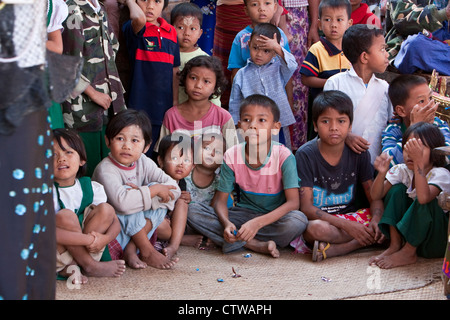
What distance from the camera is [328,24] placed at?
422 cm

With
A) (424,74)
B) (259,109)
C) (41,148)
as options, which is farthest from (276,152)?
(41,148)

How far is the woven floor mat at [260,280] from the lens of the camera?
8.63 ft

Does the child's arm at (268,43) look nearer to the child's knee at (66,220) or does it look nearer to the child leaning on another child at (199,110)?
the child leaning on another child at (199,110)

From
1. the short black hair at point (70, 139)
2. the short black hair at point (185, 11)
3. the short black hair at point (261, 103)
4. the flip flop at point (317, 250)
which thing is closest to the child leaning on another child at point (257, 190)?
the short black hair at point (261, 103)

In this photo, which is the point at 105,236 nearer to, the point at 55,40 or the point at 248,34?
the point at 55,40

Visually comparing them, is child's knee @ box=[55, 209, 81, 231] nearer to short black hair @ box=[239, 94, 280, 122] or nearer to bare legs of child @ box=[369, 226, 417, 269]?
short black hair @ box=[239, 94, 280, 122]

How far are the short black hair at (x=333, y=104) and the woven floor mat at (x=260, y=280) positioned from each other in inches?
33.5

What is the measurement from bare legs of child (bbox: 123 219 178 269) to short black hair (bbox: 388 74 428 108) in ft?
5.63

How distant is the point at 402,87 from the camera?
355 cm

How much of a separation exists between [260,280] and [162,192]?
2.41 ft

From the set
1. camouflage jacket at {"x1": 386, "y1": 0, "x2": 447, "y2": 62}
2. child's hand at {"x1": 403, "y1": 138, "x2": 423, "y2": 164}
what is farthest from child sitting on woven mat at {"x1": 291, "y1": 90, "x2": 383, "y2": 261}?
camouflage jacket at {"x1": 386, "y1": 0, "x2": 447, "y2": 62}

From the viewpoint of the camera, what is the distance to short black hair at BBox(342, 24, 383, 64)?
3.83 metres

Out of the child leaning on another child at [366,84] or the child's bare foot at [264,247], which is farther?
the child leaning on another child at [366,84]

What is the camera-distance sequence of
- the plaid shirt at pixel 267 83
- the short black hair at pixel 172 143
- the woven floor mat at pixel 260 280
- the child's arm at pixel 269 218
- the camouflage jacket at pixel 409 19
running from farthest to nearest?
the camouflage jacket at pixel 409 19 → the plaid shirt at pixel 267 83 → the short black hair at pixel 172 143 → the child's arm at pixel 269 218 → the woven floor mat at pixel 260 280
